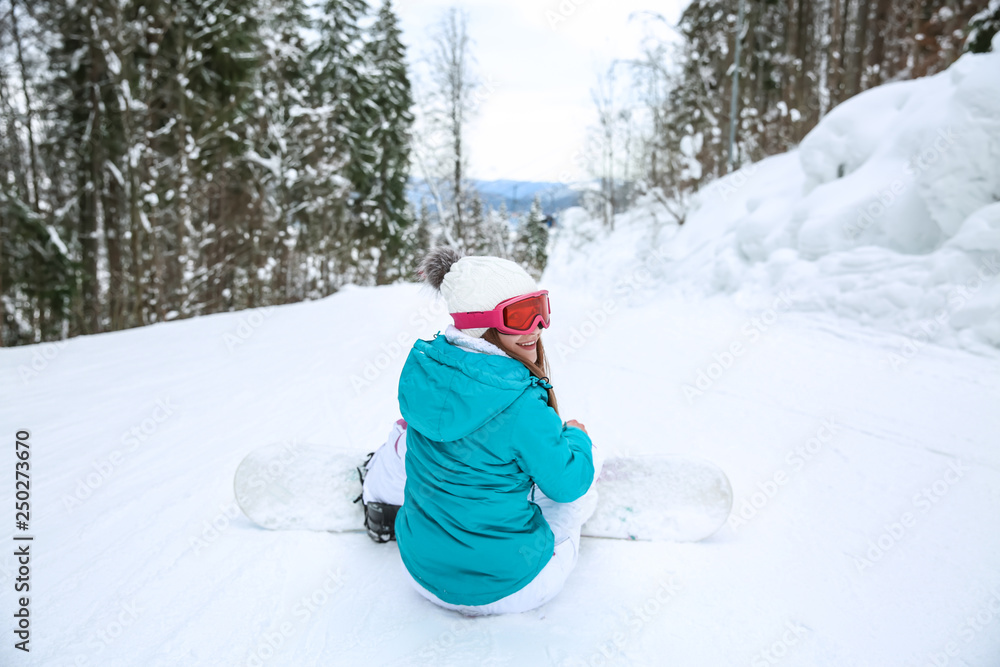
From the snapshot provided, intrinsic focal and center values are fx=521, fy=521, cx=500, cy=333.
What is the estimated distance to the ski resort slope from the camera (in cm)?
180

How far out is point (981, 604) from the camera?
78.9 inches

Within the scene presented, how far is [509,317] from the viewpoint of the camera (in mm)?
1734

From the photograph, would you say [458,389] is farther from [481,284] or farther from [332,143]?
[332,143]

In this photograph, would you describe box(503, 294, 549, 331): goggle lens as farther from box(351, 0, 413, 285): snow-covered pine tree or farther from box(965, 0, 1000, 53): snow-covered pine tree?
box(351, 0, 413, 285): snow-covered pine tree

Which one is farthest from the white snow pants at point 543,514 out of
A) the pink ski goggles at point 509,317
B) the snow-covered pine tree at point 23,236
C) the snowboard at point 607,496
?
the snow-covered pine tree at point 23,236

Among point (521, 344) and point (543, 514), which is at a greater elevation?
→ point (521, 344)

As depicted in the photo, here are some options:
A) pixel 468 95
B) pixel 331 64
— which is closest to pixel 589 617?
pixel 468 95

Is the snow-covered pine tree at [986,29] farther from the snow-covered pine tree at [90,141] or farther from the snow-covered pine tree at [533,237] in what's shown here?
the snow-covered pine tree at [533,237]

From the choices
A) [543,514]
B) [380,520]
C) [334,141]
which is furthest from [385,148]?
[543,514]

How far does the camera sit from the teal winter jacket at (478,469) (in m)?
1.59

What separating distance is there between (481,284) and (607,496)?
1.32 m

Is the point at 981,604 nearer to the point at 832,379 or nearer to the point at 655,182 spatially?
the point at 832,379

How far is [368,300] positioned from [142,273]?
4.68 metres

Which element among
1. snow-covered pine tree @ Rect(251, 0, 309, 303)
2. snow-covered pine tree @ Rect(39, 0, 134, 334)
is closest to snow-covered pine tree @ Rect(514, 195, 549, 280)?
snow-covered pine tree @ Rect(251, 0, 309, 303)
